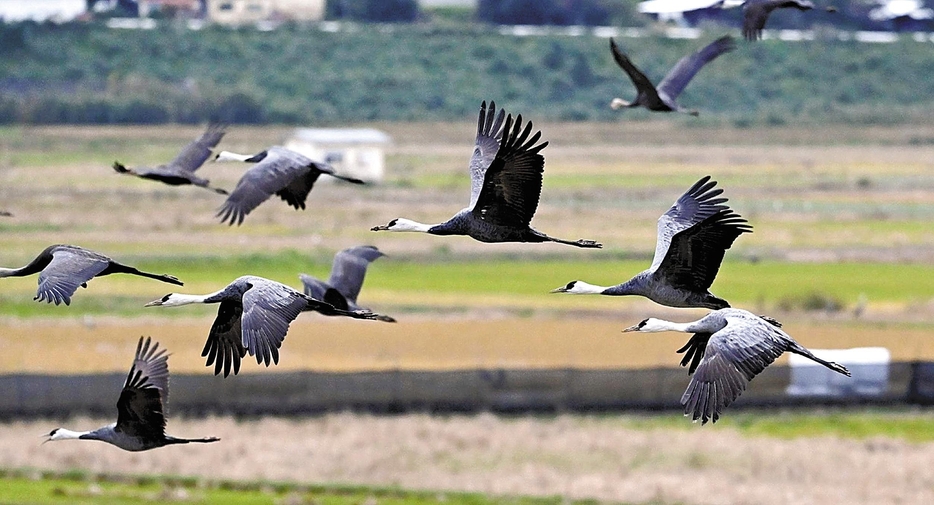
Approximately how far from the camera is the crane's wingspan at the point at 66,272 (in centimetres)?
1573

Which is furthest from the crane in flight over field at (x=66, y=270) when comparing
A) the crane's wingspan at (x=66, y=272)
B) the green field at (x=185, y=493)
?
the green field at (x=185, y=493)

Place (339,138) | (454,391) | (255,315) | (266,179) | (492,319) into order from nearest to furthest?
(255,315) < (266,179) < (454,391) < (492,319) < (339,138)

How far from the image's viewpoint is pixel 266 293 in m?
15.7

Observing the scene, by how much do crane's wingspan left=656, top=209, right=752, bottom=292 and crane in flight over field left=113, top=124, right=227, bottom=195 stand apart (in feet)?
20.0

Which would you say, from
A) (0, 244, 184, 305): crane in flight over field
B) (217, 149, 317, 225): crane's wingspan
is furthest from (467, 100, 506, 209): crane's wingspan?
(0, 244, 184, 305): crane in flight over field

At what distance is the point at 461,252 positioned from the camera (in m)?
59.0

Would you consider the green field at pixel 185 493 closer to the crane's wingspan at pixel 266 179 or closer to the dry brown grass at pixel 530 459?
the dry brown grass at pixel 530 459

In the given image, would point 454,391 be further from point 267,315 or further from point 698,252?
point 267,315

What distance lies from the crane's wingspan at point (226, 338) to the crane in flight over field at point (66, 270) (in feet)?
1.98

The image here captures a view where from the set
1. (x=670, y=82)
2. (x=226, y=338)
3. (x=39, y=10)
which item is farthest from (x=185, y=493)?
(x=39, y=10)

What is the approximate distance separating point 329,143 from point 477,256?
2661 cm

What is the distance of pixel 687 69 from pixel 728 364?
Result: 8.08 m

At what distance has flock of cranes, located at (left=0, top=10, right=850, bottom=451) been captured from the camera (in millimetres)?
14945

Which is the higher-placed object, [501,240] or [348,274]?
[501,240]
